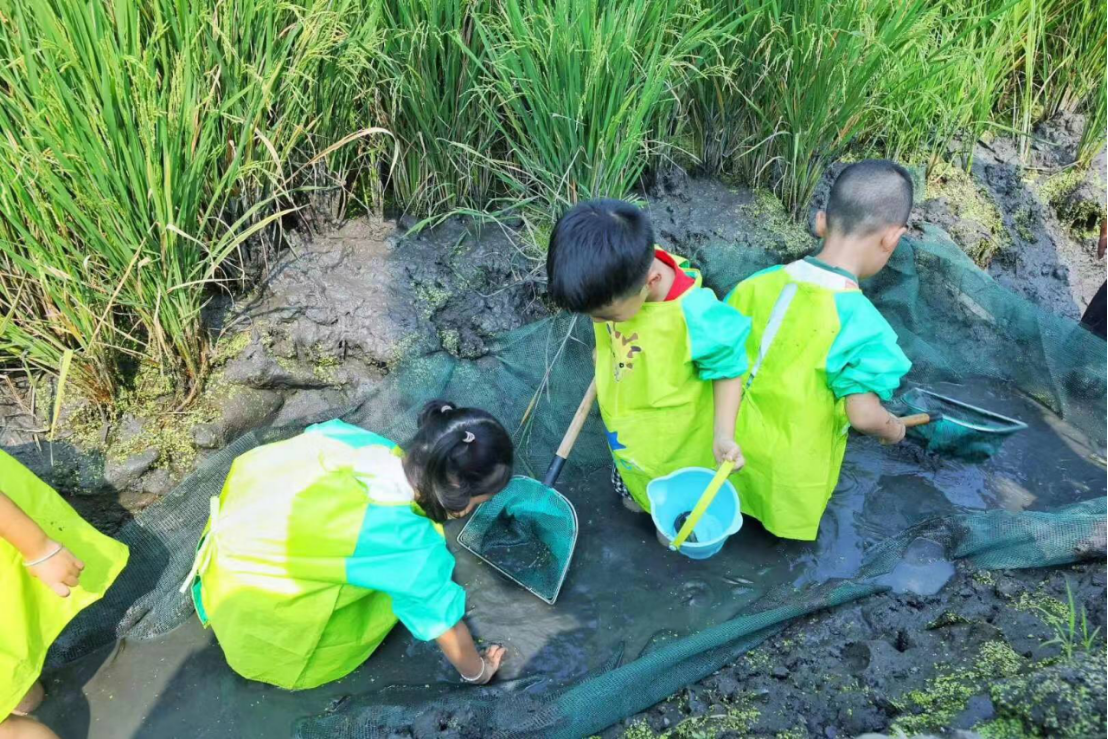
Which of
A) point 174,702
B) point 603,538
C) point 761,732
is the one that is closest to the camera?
point 761,732

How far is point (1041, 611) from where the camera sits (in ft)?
6.52

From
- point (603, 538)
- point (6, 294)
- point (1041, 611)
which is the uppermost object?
point (6, 294)

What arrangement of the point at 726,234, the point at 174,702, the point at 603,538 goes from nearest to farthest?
the point at 174,702
the point at 603,538
the point at 726,234

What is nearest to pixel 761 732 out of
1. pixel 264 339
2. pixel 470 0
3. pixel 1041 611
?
pixel 1041 611

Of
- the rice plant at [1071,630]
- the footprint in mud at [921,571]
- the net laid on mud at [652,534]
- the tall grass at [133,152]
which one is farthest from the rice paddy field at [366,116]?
the rice plant at [1071,630]

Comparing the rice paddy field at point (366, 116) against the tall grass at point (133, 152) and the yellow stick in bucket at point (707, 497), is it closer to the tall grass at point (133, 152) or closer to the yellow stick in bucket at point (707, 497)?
the tall grass at point (133, 152)

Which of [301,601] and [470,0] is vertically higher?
[470,0]

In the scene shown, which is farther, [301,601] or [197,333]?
[197,333]

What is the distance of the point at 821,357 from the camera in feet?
7.49

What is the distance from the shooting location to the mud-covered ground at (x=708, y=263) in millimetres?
1892

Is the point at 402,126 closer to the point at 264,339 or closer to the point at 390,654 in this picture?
the point at 264,339

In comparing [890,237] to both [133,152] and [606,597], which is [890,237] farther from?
[133,152]

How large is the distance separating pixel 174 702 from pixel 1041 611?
7.93 feet

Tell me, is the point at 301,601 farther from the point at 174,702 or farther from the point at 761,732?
the point at 761,732
